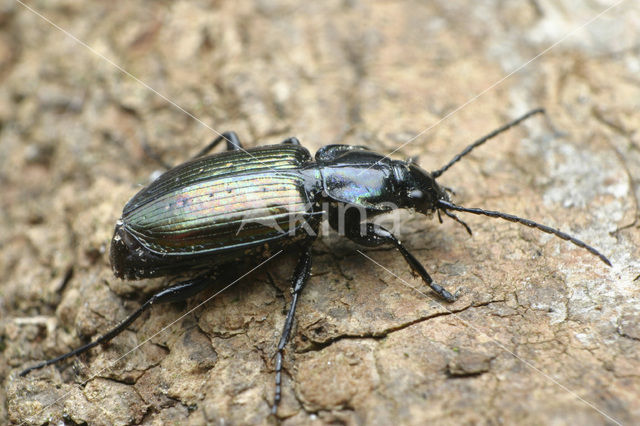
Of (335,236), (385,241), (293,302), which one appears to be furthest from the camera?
(335,236)

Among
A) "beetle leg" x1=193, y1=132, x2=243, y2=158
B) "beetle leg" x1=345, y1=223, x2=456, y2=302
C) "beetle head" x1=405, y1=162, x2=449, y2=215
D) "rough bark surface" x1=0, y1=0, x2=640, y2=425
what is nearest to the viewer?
"rough bark surface" x1=0, y1=0, x2=640, y2=425

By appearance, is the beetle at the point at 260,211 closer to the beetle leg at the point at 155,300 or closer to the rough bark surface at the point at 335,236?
the beetle leg at the point at 155,300

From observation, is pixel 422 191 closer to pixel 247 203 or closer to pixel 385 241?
pixel 385 241

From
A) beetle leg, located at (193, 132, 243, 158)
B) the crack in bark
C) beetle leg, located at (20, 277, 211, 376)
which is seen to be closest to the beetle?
beetle leg, located at (20, 277, 211, 376)

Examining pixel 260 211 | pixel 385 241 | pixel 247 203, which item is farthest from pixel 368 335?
pixel 247 203

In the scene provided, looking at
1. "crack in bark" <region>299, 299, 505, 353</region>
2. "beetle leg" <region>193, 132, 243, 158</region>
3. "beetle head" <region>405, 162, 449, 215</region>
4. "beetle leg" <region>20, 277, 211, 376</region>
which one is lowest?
"crack in bark" <region>299, 299, 505, 353</region>

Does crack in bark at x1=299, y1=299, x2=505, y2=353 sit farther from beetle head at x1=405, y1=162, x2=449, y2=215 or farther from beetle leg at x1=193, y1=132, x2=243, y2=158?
beetle leg at x1=193, y1=132, x2=243, y2=158

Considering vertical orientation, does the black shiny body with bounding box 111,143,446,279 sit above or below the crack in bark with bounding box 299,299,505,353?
above
